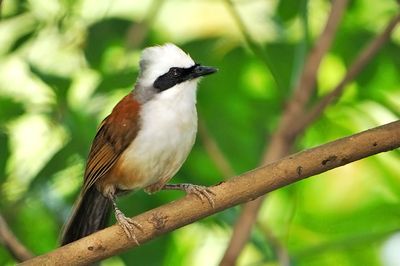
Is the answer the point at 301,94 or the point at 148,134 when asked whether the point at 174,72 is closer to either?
the point at 148,134

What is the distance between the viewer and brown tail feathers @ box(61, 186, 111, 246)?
12.6ft

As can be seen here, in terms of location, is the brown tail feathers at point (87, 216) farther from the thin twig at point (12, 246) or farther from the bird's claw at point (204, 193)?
the bird's claw at point (204, 193)

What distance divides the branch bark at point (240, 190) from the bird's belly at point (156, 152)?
0.47 m

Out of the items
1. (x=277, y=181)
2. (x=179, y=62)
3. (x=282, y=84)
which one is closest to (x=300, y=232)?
(x=282, y=84)

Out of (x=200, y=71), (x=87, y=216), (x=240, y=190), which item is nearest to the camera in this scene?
(x=240, y=190)

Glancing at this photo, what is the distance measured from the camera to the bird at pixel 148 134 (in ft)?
11.8

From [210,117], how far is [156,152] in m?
0.83

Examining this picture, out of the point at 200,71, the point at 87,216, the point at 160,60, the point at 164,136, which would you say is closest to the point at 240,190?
the point at 164,136

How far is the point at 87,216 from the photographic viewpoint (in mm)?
3916

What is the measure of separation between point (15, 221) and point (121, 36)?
94 centimetres

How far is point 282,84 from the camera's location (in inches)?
165

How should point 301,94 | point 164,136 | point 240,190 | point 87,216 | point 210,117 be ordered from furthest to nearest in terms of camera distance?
point 210,117 → point 301,94 → point 87,216 → point 164,136 → point 240,190

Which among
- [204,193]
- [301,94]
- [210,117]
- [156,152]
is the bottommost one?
[210,117]

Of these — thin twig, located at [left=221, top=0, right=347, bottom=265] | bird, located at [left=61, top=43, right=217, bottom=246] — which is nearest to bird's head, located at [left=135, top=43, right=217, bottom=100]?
bird, located at [left=61, top=43, right=217, bottom=246]
